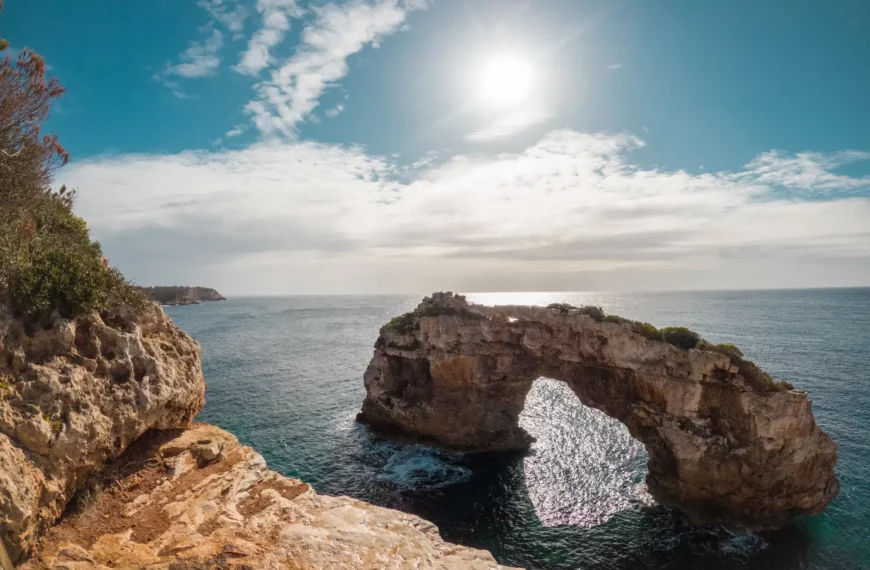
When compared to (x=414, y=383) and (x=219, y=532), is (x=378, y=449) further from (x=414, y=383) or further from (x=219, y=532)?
(x=219, y=532)

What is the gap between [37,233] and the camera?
1744cm

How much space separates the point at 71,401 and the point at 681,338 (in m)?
36.3

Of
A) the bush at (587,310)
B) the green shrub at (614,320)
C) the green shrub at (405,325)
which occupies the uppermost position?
the bush at (587,310)

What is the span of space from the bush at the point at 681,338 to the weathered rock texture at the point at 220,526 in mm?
26328

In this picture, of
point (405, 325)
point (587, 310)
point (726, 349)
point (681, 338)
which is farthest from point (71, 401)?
point (726, 349)

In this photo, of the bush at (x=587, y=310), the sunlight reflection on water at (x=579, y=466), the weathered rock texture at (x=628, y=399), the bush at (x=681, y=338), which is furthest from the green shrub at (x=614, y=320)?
the sunlight reflection on water at (x=579, y=466)

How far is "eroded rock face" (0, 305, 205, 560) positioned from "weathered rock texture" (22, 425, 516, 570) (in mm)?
876

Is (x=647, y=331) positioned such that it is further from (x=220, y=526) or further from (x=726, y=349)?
(x=220, y=526)

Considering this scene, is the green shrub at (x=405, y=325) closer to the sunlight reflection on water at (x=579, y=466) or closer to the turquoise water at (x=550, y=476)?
the turquoise water at (x=550, y=476)

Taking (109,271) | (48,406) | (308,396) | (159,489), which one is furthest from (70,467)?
(308,396)

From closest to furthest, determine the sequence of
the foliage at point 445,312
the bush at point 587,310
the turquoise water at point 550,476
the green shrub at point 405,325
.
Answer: the turquoise water at point 550,476 → the bush at point 587,310 → the foliage at point 445,312 → the green shrub at point 405,325

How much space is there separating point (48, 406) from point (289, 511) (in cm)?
732

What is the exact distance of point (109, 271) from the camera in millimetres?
16312

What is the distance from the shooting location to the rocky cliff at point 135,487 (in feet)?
35.0
